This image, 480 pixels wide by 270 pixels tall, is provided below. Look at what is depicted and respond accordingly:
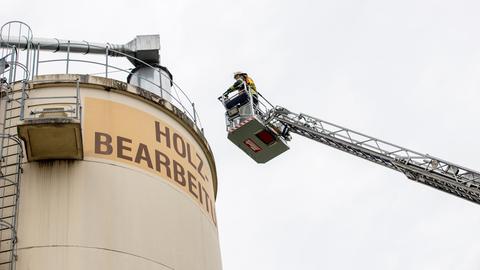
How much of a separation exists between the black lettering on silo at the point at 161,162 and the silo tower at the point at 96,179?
0.08 feet

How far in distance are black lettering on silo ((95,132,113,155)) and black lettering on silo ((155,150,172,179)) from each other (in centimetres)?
98

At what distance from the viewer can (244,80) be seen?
24.2m

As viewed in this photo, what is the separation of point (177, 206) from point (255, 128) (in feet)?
34.9

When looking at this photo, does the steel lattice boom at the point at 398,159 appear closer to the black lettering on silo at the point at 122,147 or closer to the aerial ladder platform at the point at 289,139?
the aerial ladder platform at the point at 289,139

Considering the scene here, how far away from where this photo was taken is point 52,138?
1209cm

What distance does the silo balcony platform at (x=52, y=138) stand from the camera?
1179 cm

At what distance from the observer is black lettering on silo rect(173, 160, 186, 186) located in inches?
537

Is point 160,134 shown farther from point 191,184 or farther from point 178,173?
point 191,184

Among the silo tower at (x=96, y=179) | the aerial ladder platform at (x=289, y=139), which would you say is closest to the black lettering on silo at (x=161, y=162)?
the silo tower at (x=96, y=179)

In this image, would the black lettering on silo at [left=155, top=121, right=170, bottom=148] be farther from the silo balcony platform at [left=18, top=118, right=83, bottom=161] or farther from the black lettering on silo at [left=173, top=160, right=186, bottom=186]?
the silo balcony platform at [left=18, top=118, right=83, bottom=161]

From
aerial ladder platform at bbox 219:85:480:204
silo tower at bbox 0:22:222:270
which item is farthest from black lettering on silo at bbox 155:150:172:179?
aerial ladder platform at bbox 219:85:480:204

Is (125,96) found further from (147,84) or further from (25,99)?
(147,84)

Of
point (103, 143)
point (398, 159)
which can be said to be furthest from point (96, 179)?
point (398, 159)

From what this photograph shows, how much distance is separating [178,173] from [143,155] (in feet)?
2.99
